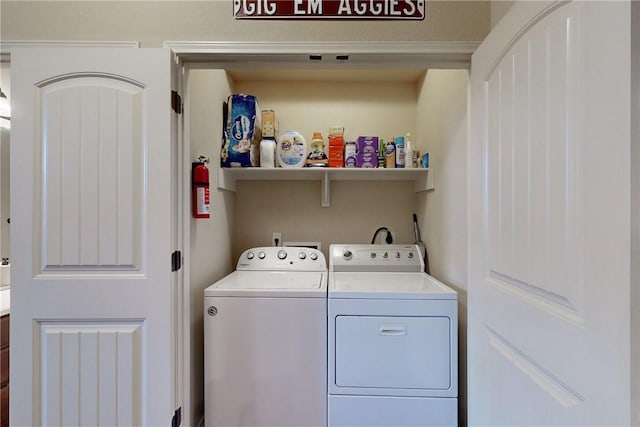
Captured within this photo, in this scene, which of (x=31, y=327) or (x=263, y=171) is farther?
(x=263, y=171)

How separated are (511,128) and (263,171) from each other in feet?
5.10

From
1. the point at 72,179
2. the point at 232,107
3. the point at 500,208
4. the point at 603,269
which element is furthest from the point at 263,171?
the point at 603,269

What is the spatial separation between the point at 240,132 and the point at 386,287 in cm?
138

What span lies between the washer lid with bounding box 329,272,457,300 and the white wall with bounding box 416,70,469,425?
0.49 feet

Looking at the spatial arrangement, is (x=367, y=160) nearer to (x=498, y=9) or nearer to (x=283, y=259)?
(x=283, y=259)

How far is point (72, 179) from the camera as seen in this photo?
1218 millimetres

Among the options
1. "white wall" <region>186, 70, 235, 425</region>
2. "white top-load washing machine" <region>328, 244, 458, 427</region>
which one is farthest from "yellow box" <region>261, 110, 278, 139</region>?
"white top-load washing machine" <region>328, 244, 458, 427</region>

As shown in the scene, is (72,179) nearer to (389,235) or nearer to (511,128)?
(511,128)

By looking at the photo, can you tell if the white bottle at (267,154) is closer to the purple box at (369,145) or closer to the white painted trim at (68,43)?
the purple box at (369,145)

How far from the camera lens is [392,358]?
4.80 feet

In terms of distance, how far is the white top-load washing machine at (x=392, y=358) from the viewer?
1453mm

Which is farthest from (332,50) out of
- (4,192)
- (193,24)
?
(4,192)

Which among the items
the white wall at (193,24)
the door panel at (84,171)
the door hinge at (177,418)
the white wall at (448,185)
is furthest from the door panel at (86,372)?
the white wall at (448,185)

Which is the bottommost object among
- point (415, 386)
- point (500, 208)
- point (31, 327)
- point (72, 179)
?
point (415, 386)
